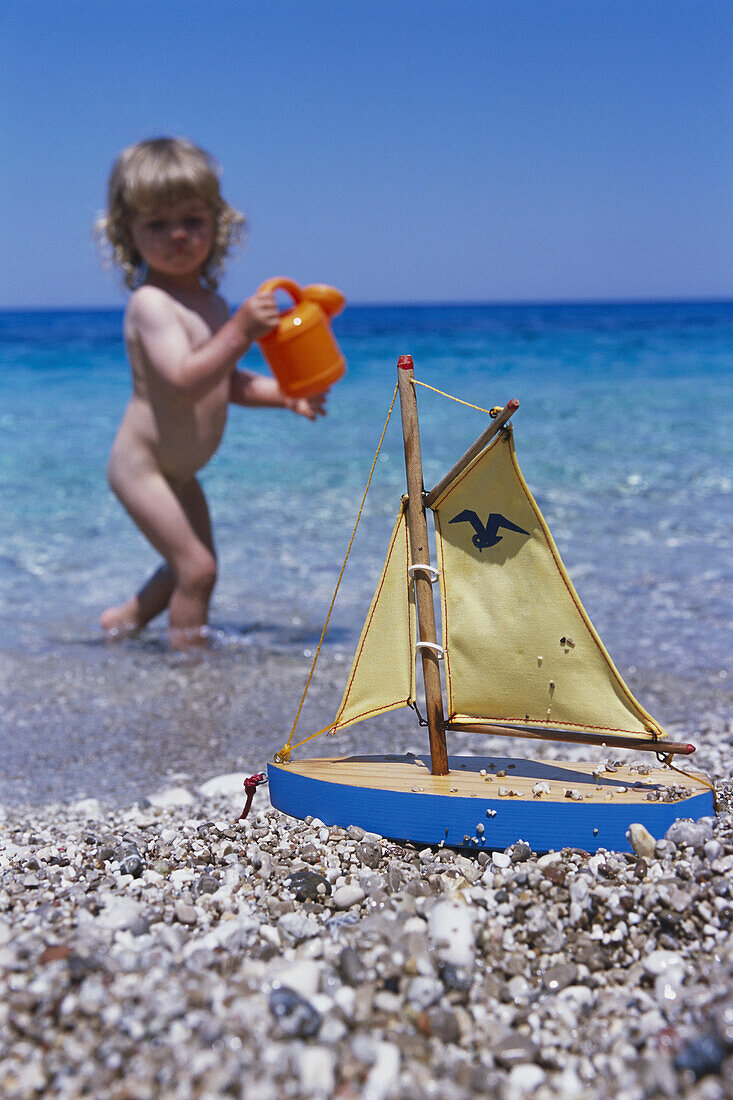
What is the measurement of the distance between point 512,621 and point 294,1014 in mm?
1022

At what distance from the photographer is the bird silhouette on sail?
2.17 metres

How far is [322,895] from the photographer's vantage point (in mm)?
1880

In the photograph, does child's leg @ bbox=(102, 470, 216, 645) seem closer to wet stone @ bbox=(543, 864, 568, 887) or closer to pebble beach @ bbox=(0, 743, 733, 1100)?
pebble beach @ bbox=(0, 743, 733, 1100)

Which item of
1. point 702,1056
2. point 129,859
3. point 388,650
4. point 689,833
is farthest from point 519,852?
point 129,859

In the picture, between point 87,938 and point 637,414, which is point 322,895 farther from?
point 637,414

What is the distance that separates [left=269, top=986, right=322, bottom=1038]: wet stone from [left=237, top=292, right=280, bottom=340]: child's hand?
Result: 2.46 meters

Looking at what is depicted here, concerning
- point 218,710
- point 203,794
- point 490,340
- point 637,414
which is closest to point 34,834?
point 203,794

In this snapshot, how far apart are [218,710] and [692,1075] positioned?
2.44 m

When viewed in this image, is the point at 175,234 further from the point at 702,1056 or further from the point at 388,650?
the point at 702,1056

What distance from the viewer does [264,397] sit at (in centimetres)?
408

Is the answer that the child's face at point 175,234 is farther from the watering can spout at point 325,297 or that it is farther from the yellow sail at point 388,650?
the yellow sail at point 388,650

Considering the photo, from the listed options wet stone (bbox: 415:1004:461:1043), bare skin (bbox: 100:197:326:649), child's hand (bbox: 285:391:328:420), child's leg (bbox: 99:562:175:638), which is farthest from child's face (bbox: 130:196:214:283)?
wet stone (bbox: 415:1004:461:1043)

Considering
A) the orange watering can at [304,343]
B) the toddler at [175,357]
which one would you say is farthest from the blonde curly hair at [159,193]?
the orange watering can at [304,343]

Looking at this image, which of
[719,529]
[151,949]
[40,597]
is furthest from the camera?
[719,529]
